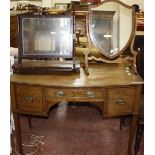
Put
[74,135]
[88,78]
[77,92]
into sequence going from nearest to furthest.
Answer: [77,92]
[88,78]
[74,135]

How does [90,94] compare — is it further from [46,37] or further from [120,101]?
[46,37]

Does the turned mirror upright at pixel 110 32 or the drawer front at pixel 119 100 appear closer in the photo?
the drawer front at pixel 119 100

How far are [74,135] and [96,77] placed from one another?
2.59 feet

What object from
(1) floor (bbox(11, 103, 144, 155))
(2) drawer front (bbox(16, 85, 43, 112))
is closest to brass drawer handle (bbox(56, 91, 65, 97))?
(2) drawer front (bbox(16, 85, 43, 112))

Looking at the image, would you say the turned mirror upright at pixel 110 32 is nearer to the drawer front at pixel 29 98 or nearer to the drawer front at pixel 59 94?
the drawer front at pixel 59 94

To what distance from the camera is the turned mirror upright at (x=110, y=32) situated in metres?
2.13

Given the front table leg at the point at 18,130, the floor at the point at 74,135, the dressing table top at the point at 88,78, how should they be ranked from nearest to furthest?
the dressing table top at the point at 88,78 < the front table leg at the point at 18,130 < the floor at the point at 74,135

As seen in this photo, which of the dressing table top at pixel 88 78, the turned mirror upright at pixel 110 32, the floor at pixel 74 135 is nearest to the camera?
the dressing table top at pixel 88 78

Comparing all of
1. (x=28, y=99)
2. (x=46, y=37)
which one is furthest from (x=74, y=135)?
(x=46, y=37)

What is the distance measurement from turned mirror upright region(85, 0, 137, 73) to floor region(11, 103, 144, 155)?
72 cm

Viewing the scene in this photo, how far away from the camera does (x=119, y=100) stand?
6.24 ft

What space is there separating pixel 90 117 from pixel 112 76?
103 centimetres

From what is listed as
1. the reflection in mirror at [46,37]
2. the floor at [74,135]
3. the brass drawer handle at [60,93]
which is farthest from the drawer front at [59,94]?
the floor at [74,135]

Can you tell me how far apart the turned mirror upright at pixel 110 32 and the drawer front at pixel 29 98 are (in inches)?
17.4
